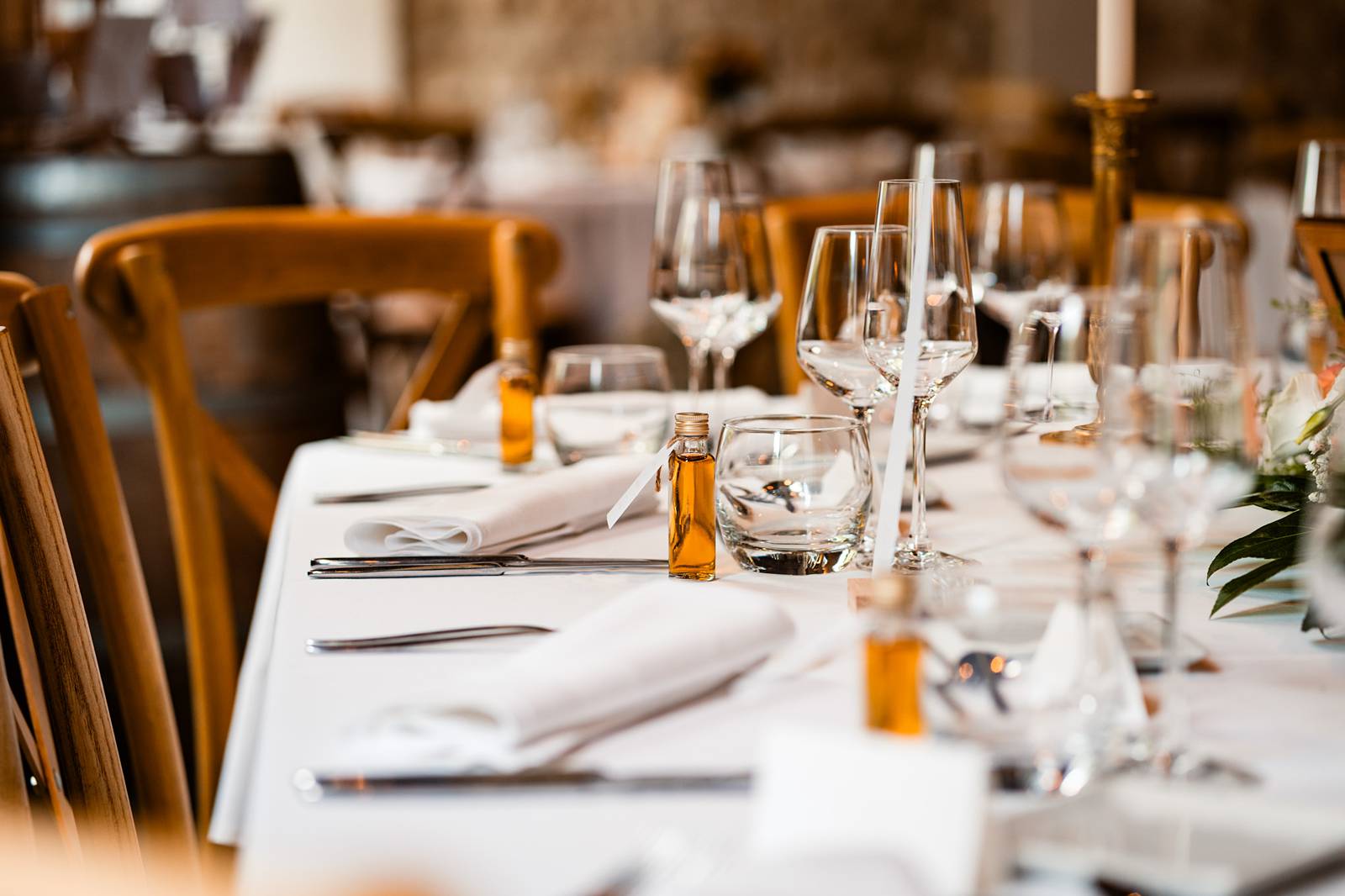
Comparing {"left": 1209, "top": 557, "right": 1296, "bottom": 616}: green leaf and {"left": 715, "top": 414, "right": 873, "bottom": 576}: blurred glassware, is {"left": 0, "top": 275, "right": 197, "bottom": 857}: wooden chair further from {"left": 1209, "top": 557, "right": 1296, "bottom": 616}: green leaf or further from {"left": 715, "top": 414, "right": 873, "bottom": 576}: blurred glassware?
{"left": 1209, "top": 557, "right": 1296, "bottom": 616}: green leaf

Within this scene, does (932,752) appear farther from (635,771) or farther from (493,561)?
(493,561)

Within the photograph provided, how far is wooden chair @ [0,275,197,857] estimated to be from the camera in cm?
90

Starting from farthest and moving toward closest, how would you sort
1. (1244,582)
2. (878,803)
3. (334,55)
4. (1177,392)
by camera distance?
(334,55) < (1244,582) < (1177,392) < (878,803)

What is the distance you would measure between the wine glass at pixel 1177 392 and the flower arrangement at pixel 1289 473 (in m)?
0.21

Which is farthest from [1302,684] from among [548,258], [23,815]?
[548,258]

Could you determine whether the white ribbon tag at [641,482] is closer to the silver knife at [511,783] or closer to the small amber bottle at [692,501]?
the small amber bottle at [692,501]

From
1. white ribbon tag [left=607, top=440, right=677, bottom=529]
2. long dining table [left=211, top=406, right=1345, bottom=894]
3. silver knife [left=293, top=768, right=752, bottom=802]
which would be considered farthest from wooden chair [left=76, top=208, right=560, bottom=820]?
silver knife [left=293, top=768, right=752, bottom=802]

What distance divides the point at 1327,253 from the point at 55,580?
0.92 m

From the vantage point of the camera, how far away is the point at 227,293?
5.38 ft

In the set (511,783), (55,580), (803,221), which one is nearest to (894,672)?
(511,783)

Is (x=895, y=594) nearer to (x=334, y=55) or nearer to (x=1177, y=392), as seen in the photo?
(x=1177, y=392)

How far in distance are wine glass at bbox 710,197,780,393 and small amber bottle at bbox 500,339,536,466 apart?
0.57 ft

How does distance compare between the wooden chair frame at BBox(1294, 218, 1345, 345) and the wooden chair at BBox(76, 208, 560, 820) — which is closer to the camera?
the wooden chair frame at BBox(1294, 218, 1345, 345)

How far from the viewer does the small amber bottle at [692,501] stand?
87 centimetres
